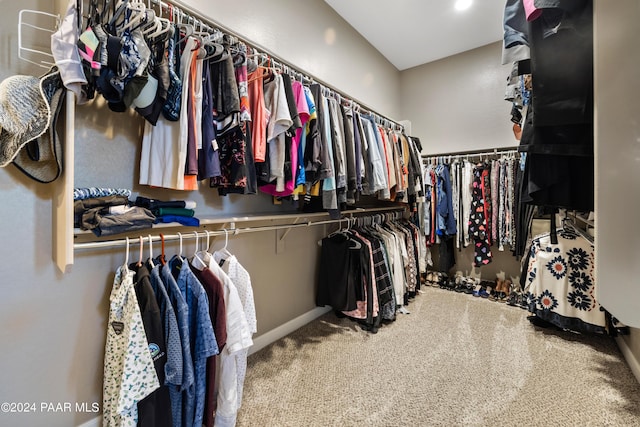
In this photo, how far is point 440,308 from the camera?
110 inches

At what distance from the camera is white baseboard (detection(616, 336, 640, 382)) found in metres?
1.69

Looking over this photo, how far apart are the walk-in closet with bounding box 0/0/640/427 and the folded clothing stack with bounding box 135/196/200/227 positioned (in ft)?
0.04

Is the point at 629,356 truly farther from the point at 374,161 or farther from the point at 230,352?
the point at 230,352

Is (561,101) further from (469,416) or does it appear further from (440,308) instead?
(440,308)

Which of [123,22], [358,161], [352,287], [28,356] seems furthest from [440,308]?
[123,22]

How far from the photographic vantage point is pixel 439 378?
1709mm

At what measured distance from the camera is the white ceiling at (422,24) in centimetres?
268

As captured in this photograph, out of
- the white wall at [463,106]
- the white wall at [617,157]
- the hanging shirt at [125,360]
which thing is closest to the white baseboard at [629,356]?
the white wall at [463,106]

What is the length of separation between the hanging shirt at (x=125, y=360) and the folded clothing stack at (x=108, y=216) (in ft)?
0.74

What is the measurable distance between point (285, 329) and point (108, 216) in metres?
1.55

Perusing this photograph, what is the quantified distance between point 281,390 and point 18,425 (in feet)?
3.65

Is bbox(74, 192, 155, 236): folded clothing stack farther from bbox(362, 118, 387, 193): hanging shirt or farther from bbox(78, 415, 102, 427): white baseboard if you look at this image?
bbox(362, 118, 387, 193): hanging shirt

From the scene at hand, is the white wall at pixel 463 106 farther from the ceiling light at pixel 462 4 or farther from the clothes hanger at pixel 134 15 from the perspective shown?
the clothes hanger at pixel 134 15

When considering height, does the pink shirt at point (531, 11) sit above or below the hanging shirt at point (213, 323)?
above
